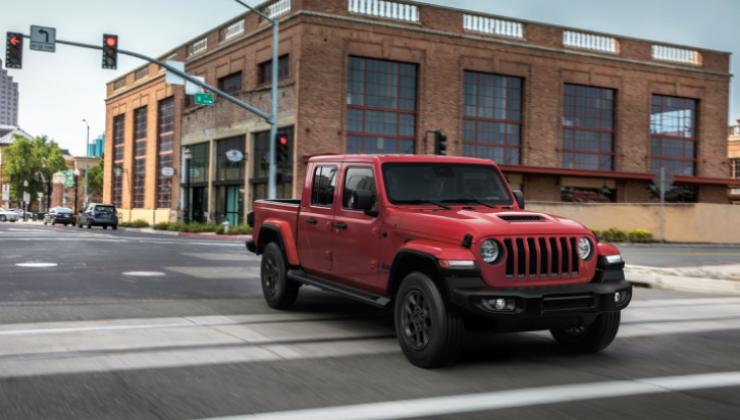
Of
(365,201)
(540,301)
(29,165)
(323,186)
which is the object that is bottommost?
(540,301)

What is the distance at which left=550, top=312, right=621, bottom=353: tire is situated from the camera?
6.99 m

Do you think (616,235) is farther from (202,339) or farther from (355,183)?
(202,339)

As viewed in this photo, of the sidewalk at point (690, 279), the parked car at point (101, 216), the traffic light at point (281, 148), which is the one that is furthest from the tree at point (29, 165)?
the sidewalk at point (690, 279)

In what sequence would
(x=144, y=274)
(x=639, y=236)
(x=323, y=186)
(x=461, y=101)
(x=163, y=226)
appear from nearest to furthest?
1. (x=323, y=186)
2. (x=144, y=274)
3. (x=639, y=236)
4. (x=461, y=101)
5. (x=163, y=226)

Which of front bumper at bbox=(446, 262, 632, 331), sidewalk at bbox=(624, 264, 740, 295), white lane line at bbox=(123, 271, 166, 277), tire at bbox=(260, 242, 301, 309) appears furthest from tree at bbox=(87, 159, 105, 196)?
front bumper at bbox=(446, 262, 632, 331)

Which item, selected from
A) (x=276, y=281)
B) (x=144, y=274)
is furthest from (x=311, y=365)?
(x=144, y=274)

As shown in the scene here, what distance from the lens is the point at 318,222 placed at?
870cm

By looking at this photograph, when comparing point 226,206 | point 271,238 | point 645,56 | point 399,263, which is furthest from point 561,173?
point 399,263

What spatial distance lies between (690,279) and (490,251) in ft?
32.4

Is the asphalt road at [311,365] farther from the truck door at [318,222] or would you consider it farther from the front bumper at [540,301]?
the truck door at [318,222]

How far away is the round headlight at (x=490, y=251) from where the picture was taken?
6328 mm

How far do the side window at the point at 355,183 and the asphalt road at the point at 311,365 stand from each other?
4.72ft

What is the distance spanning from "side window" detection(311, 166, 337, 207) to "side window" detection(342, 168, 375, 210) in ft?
0.92

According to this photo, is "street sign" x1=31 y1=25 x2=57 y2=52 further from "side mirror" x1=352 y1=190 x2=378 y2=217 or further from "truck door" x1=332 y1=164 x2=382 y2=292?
"side mirror" x1=352 y1=190 x2=378 y2=217
